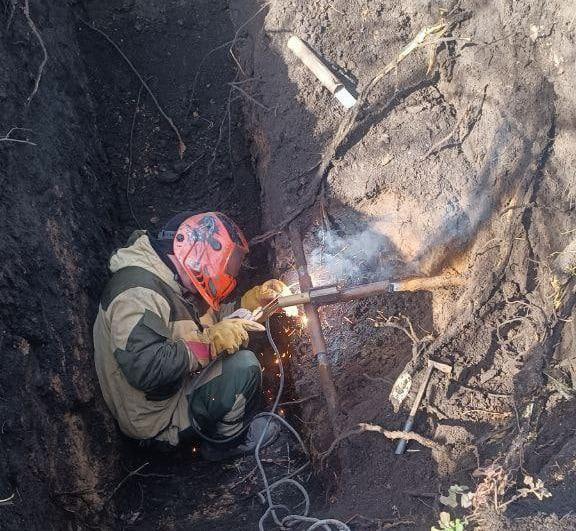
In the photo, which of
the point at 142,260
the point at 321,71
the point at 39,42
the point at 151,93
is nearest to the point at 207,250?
the point at 142,260

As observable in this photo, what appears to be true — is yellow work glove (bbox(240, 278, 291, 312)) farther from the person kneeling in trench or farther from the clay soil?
the clay soil

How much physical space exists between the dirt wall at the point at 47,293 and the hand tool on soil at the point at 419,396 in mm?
1897

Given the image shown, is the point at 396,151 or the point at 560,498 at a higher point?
the point at 396,151

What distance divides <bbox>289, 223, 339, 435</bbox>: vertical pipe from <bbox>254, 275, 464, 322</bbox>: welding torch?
0.29ft

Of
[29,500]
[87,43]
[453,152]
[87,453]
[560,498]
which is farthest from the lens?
[87,43]

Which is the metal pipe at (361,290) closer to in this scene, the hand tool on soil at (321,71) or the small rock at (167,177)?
the hand tool on soil at (321,71)

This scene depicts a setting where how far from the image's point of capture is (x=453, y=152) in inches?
173

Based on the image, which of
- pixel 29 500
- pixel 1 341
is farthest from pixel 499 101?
pixel 29 500

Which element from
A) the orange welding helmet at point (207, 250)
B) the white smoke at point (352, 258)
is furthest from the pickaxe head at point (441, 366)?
the orange welding helmet at point (207, 250)

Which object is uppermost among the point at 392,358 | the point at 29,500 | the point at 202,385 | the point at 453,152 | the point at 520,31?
the point at 520,31

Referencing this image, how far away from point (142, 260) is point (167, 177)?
186 centimetres

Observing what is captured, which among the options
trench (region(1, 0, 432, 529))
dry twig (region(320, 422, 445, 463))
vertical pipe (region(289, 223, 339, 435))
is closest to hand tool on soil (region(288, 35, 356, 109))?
trench (region(1, 0, 432, 529))

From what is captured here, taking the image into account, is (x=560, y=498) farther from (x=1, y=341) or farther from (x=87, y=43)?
(x=87, y=43)

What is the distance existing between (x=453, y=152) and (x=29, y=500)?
3.52 m
